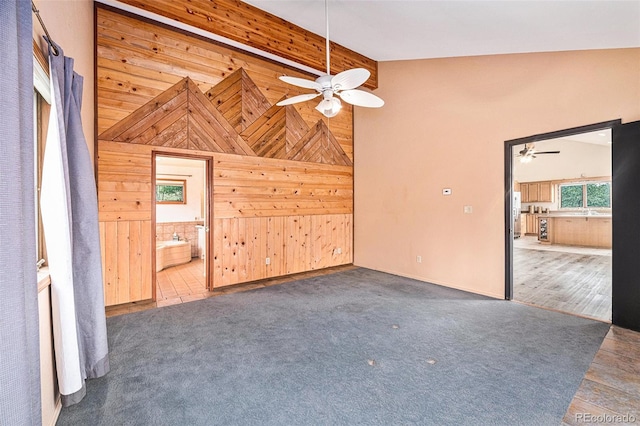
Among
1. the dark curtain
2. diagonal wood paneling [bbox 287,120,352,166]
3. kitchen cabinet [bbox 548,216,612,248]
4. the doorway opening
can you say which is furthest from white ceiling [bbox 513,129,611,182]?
the dark curtain

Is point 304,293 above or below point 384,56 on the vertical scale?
below

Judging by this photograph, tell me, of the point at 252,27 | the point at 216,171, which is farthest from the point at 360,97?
the point at 216,171

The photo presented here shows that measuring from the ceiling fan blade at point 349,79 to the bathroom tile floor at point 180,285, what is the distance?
3392 millimetres

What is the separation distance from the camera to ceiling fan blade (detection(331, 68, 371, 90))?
8.92 feet

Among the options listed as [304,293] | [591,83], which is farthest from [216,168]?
[591,83]

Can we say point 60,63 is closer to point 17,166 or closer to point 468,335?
point 17,166

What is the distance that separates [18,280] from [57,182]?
1026 millimetres

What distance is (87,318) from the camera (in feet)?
7.05

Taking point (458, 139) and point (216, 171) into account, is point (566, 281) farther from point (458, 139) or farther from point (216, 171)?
point (216, 171)

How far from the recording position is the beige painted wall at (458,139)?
3447 mm

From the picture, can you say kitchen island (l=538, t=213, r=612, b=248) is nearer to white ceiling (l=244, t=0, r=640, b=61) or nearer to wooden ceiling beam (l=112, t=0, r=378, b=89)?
white ceiling (l=244, t=0, r=640, b=61)

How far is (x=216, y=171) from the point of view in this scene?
14.9ft

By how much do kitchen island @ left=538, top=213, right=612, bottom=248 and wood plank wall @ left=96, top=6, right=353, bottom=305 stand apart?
24.9 ft

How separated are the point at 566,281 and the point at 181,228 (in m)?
7.93
